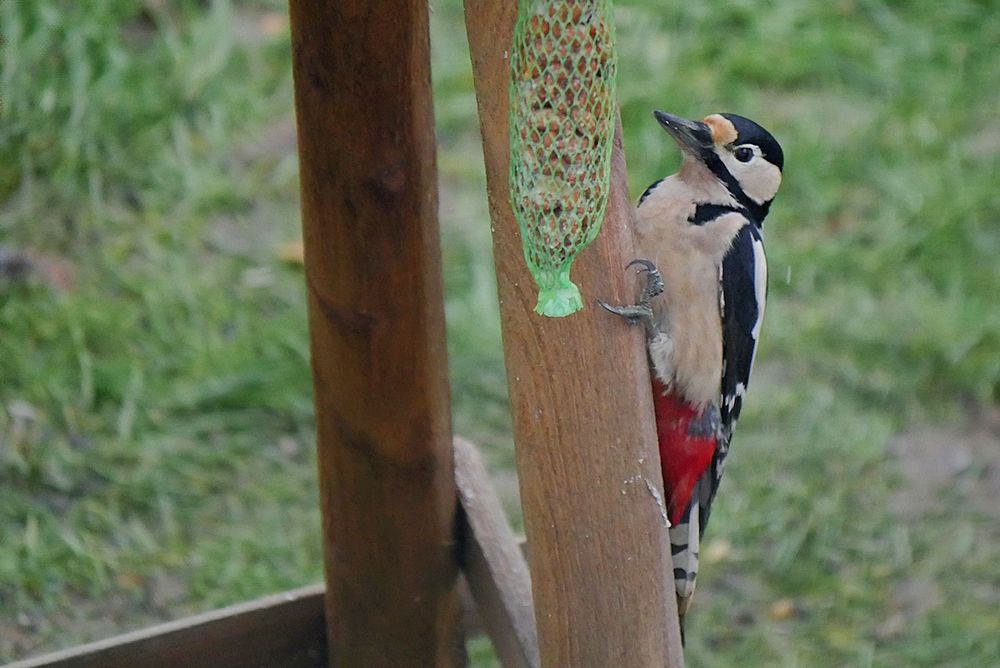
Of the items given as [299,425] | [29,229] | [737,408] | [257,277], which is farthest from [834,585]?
[29,229]

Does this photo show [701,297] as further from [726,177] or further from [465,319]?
[465,319]

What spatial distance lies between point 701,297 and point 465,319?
181 centimetres

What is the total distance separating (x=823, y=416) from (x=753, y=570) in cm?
68

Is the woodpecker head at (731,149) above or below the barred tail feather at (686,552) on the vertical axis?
above

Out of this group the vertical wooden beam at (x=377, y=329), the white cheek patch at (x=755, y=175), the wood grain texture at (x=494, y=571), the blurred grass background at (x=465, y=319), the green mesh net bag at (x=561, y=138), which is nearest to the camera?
the green mesh net bag at (x=561, y=138)

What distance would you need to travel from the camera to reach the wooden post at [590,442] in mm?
1878

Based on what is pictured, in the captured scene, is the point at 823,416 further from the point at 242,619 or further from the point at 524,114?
the point at 524,114

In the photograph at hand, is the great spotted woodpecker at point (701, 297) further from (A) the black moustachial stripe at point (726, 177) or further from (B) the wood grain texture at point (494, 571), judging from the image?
(B) the wood grain texture at point (494, 571)

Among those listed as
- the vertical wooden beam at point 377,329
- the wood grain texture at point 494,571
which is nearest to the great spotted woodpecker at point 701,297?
the wood grain texture at point 494,571

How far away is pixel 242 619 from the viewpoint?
2660 millimetres

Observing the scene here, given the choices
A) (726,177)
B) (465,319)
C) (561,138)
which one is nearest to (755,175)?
(726,177)

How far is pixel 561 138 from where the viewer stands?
1819 mm

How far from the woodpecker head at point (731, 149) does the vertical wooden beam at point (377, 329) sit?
2.15 ft

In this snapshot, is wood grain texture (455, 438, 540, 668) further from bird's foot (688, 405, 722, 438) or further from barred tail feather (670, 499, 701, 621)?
bird's foot (688, 405, 722, 438)
